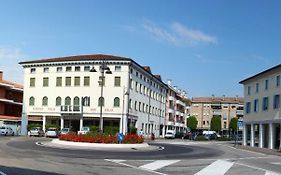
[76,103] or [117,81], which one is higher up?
[117,81]

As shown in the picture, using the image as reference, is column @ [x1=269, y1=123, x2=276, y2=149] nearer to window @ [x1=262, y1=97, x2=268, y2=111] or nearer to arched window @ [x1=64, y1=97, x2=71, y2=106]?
window @ [x1=262, y1=97, x2=268, y2=111]

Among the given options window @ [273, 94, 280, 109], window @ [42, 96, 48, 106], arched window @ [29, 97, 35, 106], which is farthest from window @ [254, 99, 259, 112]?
arched window @ [29, 97, 35, 106]

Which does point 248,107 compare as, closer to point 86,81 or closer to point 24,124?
point 86,81

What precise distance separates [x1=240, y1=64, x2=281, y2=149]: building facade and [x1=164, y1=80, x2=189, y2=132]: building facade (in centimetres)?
4048

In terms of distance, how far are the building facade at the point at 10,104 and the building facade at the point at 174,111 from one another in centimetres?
3400

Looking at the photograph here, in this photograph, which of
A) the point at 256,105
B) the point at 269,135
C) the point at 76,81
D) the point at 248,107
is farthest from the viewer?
the point at 76,81

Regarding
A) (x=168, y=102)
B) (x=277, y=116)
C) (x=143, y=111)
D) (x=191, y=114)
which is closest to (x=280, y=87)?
(x=277, y=116)

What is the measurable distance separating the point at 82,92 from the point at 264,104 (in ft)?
95.0

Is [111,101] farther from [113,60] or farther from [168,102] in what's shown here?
[168,102]

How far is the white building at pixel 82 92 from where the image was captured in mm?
63531

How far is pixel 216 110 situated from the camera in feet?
423

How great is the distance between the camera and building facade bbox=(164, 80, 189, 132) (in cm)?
9638

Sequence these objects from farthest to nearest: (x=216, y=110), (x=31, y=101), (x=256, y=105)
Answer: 1. (x=216, y=110)
2. (x=31, y=101)
3. (x=256, y=105)

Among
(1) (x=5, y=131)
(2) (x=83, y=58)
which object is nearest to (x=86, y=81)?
(2) (x=83, y=58)
